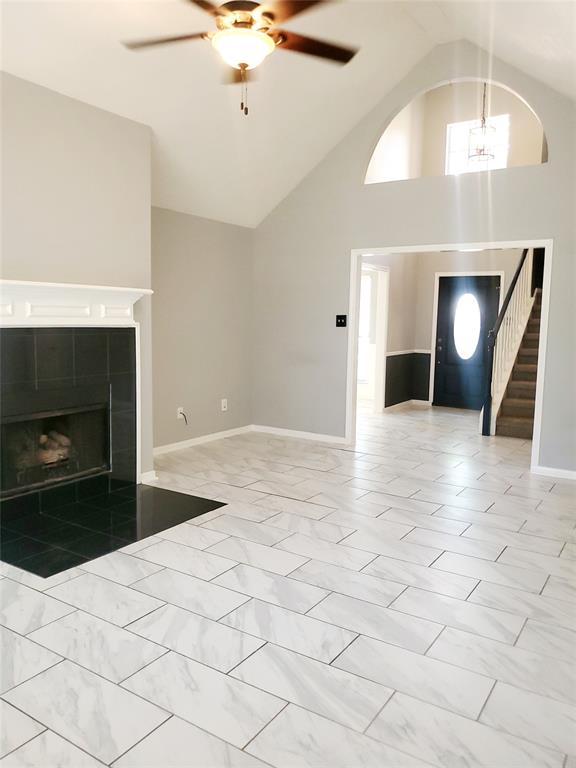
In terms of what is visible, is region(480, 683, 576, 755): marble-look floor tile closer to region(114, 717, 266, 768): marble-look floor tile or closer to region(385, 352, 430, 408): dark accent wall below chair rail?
region(114, 717, 266, 768): marble-look floor tile

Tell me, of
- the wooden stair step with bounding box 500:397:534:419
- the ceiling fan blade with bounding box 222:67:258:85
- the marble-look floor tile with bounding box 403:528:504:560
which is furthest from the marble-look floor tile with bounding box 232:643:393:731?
the wooden stair step with bounding box 500:397:534:419

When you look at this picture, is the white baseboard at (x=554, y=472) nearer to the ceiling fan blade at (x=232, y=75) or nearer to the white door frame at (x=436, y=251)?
the white door frame at (x=436, y=251)

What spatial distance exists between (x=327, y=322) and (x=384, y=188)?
1412 mm

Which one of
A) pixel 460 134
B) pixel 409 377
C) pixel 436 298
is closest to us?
pixel 460 134

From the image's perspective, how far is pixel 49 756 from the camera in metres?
1.76

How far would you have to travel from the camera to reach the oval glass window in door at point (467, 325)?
27.5 ft

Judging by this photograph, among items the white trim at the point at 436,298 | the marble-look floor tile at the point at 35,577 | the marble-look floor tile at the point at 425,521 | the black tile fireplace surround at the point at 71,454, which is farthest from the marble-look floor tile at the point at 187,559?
the white trim at the point at 436,298

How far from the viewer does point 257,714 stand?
1.96 meters

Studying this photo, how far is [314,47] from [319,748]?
3.06 m

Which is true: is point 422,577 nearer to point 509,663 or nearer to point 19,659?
point 509,663

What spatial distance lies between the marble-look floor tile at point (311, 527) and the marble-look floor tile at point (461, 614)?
76cm

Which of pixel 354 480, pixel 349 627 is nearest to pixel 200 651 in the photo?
pixel 349 627

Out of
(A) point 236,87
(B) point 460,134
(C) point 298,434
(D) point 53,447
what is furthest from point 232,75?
(B) point 460,134

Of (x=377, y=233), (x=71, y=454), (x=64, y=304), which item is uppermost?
(x=377, y=233)
